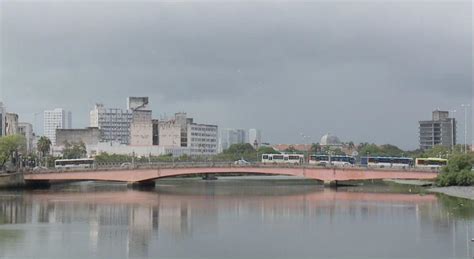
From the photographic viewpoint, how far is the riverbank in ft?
193

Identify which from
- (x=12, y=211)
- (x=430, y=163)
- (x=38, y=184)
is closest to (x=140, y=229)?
(x=12, y=211)

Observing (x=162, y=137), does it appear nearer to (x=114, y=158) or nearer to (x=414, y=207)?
(x=114, y=158)

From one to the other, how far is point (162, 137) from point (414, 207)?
12216cm

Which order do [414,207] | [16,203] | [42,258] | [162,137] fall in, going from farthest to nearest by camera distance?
[162,137], [16,203], [414,207], [42,258]

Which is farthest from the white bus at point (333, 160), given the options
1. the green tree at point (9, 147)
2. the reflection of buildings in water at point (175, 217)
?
the green tree at point (9, 147)

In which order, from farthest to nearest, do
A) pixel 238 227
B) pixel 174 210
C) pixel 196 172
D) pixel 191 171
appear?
pixel 191 171 < pixel 196 172 < pixel 174 210 < pixel 238 227

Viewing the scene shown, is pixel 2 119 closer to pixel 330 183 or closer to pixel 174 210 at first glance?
pixel 330 183

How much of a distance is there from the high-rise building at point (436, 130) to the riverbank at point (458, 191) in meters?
124

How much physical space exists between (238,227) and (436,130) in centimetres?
16189

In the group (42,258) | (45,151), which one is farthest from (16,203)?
(45,151)

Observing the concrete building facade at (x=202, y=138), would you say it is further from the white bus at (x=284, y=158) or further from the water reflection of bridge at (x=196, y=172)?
the water reflection of bridge at (x=196, y=172)

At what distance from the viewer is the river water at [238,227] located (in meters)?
30.1

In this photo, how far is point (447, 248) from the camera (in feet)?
100

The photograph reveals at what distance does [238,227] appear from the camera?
128ft
